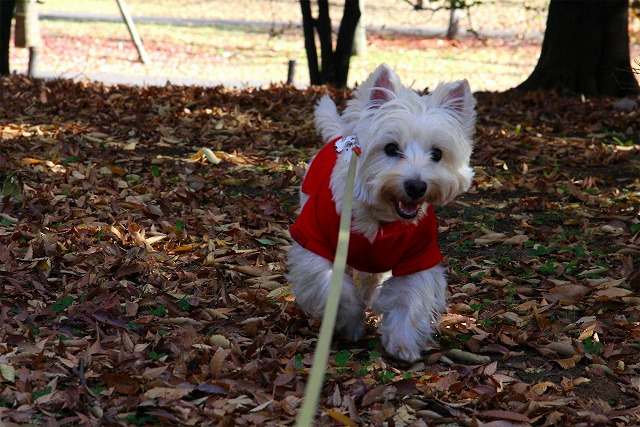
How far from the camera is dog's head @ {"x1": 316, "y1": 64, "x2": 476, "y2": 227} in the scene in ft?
13.3

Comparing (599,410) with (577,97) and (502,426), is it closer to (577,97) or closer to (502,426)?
(502,426)

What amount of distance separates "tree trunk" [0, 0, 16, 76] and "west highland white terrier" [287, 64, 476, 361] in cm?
963

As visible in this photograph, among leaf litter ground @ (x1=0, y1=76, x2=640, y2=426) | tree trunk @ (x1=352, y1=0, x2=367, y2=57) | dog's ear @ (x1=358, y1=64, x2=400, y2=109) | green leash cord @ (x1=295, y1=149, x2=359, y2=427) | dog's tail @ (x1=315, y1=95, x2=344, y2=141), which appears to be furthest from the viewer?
tree trunk @ (x1=352, y1=0, x2=367, y2=57)

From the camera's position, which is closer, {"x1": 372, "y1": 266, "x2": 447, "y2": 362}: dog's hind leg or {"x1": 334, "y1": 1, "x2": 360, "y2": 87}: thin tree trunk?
{"x1": 372, "y1": 266, "x2": 447, "y2": 362}: dog's hind leg

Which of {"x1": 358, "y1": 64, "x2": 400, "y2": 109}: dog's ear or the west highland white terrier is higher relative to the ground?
{"x1": 358, "y1": 64, "x2": 400, "y2": 109}: dog's ear

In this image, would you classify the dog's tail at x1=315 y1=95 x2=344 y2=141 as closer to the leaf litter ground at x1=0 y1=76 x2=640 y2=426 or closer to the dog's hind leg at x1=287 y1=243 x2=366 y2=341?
the leaf litter ground at x1=0 y1=76 x2=640 y2=426

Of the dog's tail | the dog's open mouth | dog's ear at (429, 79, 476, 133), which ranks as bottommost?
the dog's open mouth

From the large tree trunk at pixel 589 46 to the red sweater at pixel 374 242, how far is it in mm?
8121

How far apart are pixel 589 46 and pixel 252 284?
26.1 ft

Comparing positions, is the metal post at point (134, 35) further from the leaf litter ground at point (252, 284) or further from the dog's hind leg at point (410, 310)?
the dog's hind leg at point (410, 310)

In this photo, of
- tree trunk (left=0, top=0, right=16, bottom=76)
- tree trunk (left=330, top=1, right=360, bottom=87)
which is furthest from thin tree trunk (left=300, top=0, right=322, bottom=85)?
tree trunk (left=0, top=0, right=16, bottom=76)

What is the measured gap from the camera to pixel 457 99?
4.30 m

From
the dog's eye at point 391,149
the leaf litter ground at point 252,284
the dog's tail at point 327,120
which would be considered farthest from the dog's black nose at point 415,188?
the dog's tail at point 327,120

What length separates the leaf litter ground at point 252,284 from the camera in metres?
3.75
